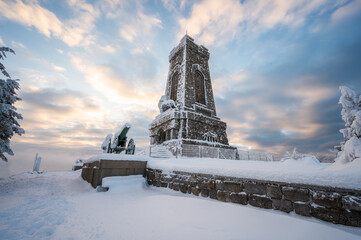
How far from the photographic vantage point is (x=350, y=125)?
3.07 m

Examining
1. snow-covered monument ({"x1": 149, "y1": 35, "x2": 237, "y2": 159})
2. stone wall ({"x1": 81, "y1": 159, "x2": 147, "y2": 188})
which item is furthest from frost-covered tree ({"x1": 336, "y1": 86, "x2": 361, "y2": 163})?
snow-covered monument ({"x1": 149, "y1": 35, "x2": 237, "y2": 159})

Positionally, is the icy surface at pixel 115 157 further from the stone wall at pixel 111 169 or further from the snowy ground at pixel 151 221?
the snowy ground at pixel 151 221

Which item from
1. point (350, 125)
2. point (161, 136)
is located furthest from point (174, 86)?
point (350, 125)

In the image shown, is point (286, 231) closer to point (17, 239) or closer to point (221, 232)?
point (221, 232)

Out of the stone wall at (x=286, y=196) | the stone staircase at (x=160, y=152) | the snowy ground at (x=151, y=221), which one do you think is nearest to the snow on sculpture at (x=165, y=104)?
the stone staircase at (x=160, y=152)

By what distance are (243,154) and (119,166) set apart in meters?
13.0

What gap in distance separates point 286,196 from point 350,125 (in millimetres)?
2162

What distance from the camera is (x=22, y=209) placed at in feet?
10.2

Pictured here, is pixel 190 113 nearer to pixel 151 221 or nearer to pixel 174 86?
pixel 174 86

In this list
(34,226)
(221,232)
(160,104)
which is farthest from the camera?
(160,104)

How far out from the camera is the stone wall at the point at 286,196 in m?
2.13

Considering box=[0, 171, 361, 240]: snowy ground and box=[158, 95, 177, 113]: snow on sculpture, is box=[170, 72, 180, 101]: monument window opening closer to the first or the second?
box=[158, 95, 177, 113]: snow on sculpture

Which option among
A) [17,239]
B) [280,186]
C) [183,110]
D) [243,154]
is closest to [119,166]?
[17,239]

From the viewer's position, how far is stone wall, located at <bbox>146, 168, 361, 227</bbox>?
2.13 m
